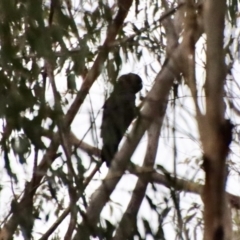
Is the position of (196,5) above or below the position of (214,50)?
above

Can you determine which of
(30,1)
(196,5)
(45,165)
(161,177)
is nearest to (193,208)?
(161,177)

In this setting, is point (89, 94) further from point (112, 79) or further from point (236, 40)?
point (236, 40)

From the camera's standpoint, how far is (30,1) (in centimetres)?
113

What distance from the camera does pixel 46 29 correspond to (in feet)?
3.70

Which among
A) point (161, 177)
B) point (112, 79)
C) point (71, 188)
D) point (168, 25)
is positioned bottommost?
point (71, 188)

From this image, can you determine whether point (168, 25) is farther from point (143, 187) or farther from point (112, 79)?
point (143, 187)

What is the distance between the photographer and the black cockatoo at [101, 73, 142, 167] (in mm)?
1217

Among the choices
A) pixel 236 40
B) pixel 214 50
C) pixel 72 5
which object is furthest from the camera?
pixel 236 40

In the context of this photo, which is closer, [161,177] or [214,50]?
[214,50]

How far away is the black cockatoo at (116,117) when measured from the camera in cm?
122

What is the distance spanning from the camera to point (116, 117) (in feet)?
4.28

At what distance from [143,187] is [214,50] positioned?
16.4 inches

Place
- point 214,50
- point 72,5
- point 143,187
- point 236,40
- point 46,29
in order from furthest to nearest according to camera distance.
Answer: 1. point 236,40
2. point 72,5
3. point 143,187
4. point 46,29
5. point 214,50

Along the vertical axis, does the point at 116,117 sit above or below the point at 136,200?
above
